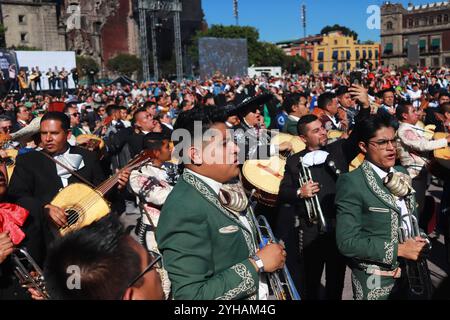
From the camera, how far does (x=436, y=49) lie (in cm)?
8844

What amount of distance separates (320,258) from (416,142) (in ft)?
6.47

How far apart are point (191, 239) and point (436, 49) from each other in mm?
97505

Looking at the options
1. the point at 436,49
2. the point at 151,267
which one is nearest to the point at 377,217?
the point at 151,267

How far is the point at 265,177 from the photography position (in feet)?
16.2

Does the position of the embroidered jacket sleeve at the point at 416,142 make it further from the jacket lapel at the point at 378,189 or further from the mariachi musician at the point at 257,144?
the jacket lapel at the point at 378,189

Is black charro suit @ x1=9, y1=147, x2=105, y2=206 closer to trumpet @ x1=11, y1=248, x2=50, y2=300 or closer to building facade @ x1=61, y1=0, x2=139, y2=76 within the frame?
trumpet @ x1=11, y1=248, x2=50, y2=300

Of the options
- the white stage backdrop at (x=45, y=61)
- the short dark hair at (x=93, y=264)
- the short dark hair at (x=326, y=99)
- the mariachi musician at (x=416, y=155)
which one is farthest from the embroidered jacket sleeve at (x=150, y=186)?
the white stage backdrop at (x=45, y=61)

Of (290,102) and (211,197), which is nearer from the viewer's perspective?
(211,197)

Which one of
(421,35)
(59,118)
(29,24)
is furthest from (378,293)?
(421,35)

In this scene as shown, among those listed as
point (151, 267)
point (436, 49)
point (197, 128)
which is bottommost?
point (151, 267)

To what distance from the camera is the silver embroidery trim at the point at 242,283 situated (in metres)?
2.19

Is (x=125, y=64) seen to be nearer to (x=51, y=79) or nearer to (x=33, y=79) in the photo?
(x=51, y=79)
